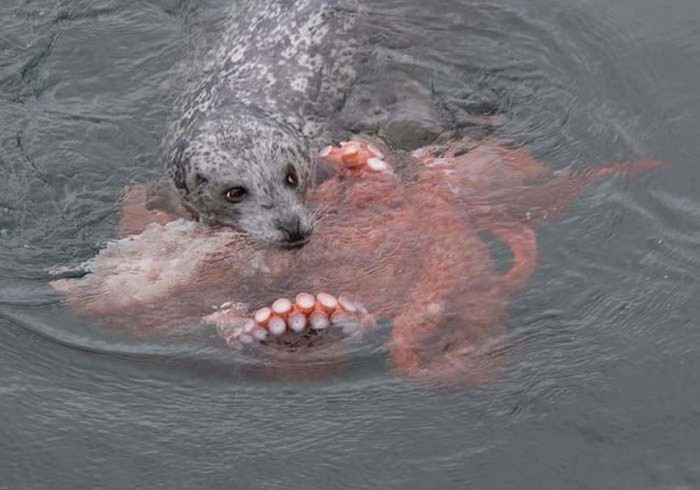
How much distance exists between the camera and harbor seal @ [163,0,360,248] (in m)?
6.54

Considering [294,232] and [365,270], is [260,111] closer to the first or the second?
[294,232]

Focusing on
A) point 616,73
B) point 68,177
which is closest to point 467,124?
point 616,73

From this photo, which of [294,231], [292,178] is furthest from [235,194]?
[294,231]

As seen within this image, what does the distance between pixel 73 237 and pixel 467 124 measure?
2337mm

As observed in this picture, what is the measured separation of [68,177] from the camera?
25.3ft

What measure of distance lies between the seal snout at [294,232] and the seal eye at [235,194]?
36cm

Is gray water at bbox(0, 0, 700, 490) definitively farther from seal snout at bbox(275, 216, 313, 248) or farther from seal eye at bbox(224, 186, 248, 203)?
seal eye at bbox(224, 186, 248, 203)

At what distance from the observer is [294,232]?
6266mm

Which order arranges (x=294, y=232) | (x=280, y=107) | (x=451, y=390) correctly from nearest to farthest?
(x=451, y=390) < (x=294, y=232) < (x=280, y=107)

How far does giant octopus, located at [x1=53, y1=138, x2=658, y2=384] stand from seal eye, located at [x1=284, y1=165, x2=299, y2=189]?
139 millimetres

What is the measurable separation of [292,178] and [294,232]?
1.54 ft

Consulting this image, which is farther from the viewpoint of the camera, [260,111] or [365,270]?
[260,111]

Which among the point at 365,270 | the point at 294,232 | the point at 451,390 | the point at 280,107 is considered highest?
the point at 280,107

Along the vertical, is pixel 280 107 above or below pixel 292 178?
above
